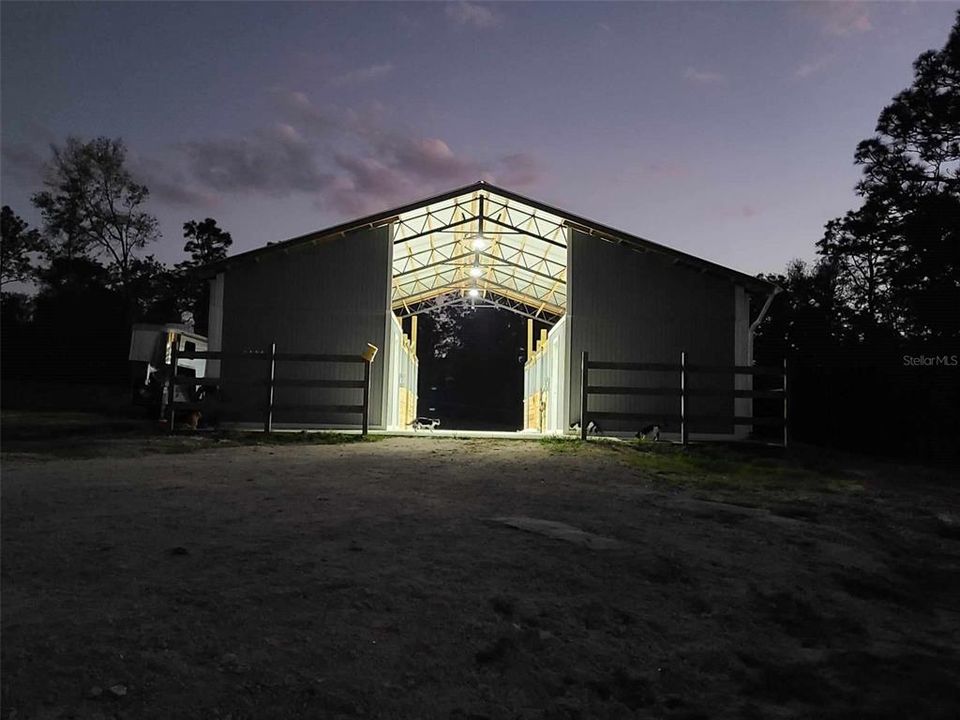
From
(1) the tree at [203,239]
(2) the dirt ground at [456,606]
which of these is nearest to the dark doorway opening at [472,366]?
(1) the tree at [203,239]

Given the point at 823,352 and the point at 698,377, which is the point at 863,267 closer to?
the point at 823,352

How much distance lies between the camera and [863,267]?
3161cm

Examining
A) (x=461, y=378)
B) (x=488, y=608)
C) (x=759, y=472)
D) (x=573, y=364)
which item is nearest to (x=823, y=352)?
(x=573, y=364)

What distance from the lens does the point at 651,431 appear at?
48.1ft

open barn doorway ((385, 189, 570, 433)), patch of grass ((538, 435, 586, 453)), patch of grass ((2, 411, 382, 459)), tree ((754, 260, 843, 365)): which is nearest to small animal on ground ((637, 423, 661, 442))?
open barn doorway ((385, 189, 570, 433))

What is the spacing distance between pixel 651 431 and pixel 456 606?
11572 mm

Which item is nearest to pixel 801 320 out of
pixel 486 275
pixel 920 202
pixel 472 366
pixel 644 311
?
pixel 920 202

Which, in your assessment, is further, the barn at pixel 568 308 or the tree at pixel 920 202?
the tree at pixel 920 202

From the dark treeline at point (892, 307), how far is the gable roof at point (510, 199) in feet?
10.8

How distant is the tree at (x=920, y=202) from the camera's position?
21344 millimetres

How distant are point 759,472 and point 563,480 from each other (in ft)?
12.4

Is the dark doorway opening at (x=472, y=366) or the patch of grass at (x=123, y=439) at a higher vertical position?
the dark doorway opening at (x=472, y=366)

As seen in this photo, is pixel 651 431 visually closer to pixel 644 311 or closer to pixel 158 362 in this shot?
pixel 644 311

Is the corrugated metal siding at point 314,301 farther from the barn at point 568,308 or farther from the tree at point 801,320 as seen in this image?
the tree at point 801,320
